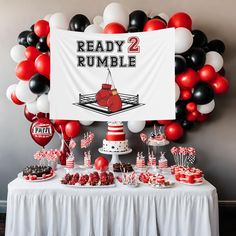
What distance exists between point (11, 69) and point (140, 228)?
221 cm

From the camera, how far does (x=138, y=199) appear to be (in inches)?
85.9

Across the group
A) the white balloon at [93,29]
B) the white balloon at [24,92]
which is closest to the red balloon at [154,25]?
the white balloon at [93,29]

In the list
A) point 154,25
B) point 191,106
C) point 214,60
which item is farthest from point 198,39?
point 191,106

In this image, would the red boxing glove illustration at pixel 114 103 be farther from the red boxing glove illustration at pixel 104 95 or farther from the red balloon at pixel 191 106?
the red balloon at pixel 191 106

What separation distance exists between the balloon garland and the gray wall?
0.45 meters

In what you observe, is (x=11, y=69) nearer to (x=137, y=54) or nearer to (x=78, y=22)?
(x=78, y=22)

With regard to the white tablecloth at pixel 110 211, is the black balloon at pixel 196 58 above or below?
above

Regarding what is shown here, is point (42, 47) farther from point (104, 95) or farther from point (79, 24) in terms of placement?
point (104, 95)

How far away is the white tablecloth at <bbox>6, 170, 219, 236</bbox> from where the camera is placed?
2164 millimetres

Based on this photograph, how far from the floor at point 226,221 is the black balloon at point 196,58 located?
1589 millimetres

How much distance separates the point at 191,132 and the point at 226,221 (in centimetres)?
100

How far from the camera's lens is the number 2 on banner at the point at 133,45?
1962 millimetres

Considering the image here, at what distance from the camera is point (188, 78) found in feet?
8.11

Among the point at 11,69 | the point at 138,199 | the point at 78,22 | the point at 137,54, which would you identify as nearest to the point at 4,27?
the point at 11,69
